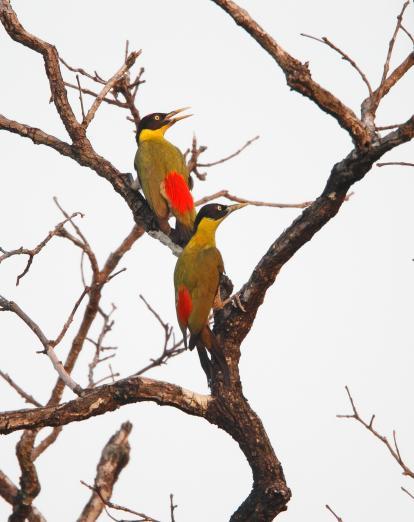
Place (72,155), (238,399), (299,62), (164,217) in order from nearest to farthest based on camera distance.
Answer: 1. (299,62)
2. (238,399)
3. (72,155)
4. (164,217)

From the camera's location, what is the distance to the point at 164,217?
6.05 m

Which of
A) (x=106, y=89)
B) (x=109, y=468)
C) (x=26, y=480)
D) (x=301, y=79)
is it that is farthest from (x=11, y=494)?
(x=301, y=79)

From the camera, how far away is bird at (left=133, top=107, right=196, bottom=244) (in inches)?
243

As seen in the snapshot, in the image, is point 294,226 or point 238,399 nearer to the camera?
point 294,226

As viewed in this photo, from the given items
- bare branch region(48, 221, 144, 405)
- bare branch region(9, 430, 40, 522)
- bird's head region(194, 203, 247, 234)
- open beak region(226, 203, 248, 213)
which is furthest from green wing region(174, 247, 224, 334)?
bare branch region(9, 430, 40, 522)

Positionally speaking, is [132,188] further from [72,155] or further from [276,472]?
[276,472]

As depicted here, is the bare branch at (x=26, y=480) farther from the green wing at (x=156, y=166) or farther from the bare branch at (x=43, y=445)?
the green wing at (x=156, y=166)

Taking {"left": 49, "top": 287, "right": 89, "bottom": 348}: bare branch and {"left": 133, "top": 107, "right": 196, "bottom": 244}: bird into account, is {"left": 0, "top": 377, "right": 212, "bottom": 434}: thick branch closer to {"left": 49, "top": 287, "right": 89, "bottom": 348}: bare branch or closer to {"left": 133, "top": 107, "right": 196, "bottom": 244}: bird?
{"left": 49, "top": 287, "right": 89, "bottom": 348}: bare branch

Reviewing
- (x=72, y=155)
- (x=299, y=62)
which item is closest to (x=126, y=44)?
(x=72, y=155)

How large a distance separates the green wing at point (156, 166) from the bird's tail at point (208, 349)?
4.68ft

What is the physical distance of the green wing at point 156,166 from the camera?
6172mm

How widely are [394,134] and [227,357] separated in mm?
1596

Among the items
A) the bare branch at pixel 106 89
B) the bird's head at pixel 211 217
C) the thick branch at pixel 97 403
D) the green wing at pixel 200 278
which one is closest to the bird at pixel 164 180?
the bird's head at pixel 211 217

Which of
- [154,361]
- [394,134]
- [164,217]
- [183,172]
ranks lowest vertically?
[394,134]
